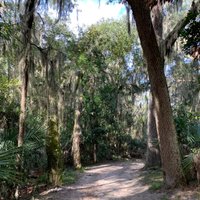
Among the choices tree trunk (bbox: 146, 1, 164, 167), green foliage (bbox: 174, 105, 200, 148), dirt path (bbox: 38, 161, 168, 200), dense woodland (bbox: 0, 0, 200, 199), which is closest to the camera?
dense woodland (bbox: 0, 0, 200, 199)

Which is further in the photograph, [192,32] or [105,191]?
[105,191]

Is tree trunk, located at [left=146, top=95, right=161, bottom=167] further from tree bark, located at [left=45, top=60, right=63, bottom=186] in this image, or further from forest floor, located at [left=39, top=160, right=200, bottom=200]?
tree bark, located at [left=45, top=60, right=63, bottom=186]

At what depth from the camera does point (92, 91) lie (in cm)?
1967

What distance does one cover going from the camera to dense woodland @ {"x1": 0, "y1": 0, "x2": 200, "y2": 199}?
8.06m

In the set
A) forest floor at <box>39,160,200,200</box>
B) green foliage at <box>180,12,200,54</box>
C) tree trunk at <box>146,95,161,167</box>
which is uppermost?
green foliage at <box>180,12,200,54</box>

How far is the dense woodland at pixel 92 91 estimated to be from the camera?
8.06m

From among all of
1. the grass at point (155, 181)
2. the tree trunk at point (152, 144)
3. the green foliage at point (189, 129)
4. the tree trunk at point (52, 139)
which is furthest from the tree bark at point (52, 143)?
the tree trunk at point (152, 144)

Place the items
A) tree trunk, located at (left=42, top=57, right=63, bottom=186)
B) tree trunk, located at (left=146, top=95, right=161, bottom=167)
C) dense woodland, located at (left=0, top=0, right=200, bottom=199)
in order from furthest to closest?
1. tree trunk, located at (left=146, top=95, right=161, bottom=167)
2. tree trunk, located at (left=42, top=57, right=63, bottom=186)
3. dense woodland, located at (left=0, top=0, right=200, bottom=199)

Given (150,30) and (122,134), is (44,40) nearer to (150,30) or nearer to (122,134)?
(150,30)

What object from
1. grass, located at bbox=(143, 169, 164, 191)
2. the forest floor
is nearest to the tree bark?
the forest floor

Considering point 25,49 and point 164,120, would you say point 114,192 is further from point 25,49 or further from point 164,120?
point 25,49

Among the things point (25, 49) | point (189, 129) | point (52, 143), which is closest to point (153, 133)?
point (189, 129)

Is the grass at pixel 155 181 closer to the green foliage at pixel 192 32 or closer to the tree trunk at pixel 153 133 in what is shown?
the tree trunk at pixel 153 133

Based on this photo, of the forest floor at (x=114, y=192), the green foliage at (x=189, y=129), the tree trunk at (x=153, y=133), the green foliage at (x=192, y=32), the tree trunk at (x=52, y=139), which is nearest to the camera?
the green foliage at (x=192, y=32)
